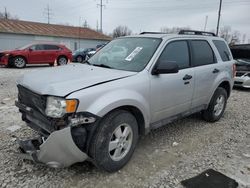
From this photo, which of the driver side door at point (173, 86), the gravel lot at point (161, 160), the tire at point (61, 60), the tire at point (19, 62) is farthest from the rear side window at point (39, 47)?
the driver side door at point (173, 86)

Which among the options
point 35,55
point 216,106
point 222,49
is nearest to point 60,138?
point 216,106

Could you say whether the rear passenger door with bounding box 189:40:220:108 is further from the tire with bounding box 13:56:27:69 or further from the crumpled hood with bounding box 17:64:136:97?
the tire with bounding box 13:56:27:69

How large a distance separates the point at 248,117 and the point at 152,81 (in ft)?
11.9

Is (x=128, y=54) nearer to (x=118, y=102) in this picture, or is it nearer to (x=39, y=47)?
(x=118, y=102)

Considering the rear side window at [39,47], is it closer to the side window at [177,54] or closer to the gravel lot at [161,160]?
the gravel lot at [161,160]

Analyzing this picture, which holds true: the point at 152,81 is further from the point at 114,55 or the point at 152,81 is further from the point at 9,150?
the point at 9,150

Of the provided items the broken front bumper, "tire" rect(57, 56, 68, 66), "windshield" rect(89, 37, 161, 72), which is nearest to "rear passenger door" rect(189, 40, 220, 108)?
"windshield" rect(89, 37, 161, 72)

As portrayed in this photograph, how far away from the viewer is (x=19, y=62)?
1410 centimetres

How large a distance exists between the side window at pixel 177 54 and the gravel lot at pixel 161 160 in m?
1.38

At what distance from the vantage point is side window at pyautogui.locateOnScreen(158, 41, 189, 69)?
145 inches

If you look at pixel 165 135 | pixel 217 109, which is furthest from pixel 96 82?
pixel 217 109

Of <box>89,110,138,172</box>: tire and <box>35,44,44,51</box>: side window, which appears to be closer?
<box>89,110,138,172</box>: tire

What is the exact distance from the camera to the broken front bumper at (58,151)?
2.49 metres

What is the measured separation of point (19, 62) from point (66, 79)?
41.7 feet
